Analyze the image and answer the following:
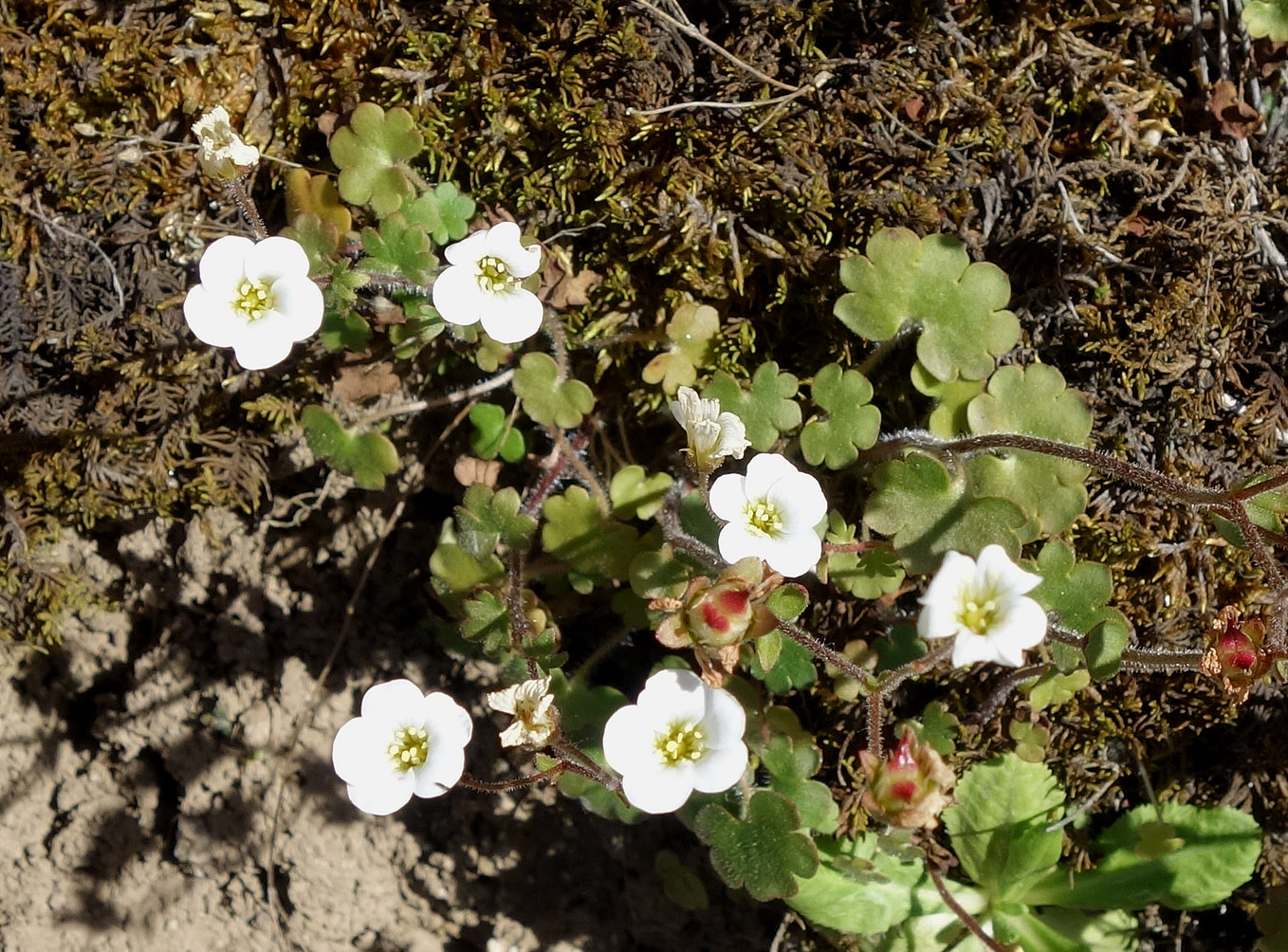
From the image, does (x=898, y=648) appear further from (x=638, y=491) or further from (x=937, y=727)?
(x=638, y=491)

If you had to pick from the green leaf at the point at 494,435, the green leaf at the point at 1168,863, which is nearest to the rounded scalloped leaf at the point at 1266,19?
the green leaf at the point at 1168,863

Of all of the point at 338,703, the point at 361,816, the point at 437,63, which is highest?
the point at 437,63

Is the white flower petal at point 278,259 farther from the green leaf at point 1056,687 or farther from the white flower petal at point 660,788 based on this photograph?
the green leaf at point 1056,687

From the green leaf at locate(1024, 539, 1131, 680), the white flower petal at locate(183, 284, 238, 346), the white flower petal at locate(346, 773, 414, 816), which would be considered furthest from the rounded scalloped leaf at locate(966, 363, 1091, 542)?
the white flower petal at locate(183, 284, 238, 346)

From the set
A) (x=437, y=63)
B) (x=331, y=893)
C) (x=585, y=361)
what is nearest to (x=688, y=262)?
(x=585, y=361)

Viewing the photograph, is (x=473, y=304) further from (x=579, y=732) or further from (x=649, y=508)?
(x=579, y=732)

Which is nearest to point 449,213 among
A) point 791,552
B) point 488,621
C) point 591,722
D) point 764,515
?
point 488,621
